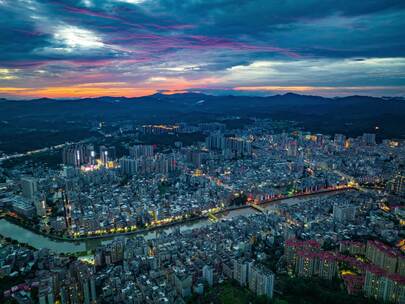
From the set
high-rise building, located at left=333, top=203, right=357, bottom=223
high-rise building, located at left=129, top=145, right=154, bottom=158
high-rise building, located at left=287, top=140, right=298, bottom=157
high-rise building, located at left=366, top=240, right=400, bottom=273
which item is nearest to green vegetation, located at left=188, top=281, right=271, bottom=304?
high-rise building, located at left=366, top=240, right=400, bottom=273

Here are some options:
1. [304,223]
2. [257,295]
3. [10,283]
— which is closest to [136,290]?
[257,295]

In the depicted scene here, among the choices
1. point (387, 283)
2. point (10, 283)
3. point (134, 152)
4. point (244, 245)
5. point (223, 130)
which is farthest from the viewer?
point (223, 130)

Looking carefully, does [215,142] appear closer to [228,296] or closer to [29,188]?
[29,188]

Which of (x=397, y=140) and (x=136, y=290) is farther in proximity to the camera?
(x=397, y=140)

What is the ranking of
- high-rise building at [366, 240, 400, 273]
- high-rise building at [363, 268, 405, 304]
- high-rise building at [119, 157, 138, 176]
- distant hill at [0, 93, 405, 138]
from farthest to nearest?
distant hill at [0, 93, 405, 138] → high-rise building at [119, 157, 138, 176] → high-rise building at [366, 240, 400, 273] → high-rise building at [363, 268, 405, 304]

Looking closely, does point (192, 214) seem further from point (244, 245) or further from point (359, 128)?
point (359, 128)

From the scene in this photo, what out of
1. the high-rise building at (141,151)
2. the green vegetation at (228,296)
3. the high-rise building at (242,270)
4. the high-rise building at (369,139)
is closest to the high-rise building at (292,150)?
the high-rise building at (369,139)

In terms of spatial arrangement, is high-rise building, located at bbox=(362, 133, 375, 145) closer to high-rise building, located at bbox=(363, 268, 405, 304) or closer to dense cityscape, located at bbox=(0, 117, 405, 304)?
dense cityscape, located at bbox=(0, 117, 405, 304)
